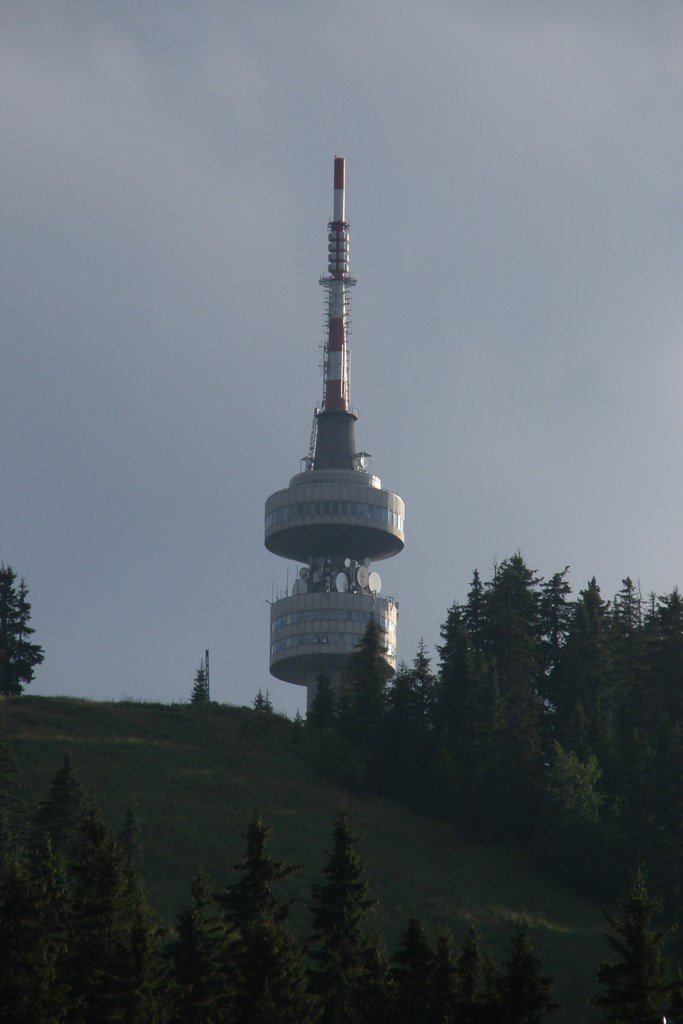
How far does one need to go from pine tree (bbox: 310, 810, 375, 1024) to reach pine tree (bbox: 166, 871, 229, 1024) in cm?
316

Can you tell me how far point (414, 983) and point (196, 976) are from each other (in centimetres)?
678

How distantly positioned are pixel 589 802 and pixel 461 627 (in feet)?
66.0

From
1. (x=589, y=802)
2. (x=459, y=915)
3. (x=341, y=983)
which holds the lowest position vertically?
(x=341, y=983)

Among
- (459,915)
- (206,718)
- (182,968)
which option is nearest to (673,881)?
(459,915)

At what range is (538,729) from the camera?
118125mm

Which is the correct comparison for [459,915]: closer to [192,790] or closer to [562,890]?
[562,890]

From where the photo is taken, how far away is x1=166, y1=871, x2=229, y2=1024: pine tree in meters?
54.8

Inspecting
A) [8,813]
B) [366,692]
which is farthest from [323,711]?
[8,813]

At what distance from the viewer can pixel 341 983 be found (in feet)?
191

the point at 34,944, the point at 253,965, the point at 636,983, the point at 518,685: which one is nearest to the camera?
the point at 636,983

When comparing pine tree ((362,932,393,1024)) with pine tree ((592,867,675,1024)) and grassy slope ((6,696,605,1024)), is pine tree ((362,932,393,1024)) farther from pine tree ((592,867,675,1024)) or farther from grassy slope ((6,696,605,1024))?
grassy slope ((6,696,605,1024))

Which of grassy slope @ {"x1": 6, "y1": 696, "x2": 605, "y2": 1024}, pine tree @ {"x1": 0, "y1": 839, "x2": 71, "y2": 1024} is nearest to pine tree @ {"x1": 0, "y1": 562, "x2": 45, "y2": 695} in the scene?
grassy slope @ {"x1": 6, "y1": 696, "x2": 605, "y2": 1024}

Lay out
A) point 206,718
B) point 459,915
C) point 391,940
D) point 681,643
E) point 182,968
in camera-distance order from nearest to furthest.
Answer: point 182,968 < point 391,940 < point 459,915 < point 681,643 < point 206,718

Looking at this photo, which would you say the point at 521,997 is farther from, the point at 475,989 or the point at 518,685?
the point at 518,685
